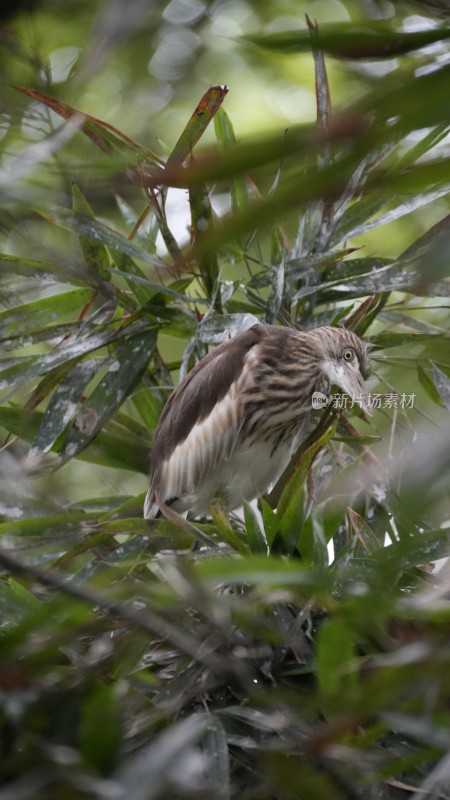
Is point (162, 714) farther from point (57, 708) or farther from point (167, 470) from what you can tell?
point (167, 470)

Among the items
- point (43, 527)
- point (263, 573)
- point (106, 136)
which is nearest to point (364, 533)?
point (43, 527)

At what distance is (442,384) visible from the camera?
2309 mm

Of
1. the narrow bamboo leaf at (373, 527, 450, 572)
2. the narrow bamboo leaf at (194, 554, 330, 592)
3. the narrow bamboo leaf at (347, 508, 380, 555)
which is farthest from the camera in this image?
the narrow bamboo leaf at (347, 508, 380, 555)

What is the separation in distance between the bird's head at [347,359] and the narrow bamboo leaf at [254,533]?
62cm

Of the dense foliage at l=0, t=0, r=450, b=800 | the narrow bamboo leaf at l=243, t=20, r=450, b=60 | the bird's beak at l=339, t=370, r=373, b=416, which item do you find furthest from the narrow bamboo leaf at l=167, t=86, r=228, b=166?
the narrow bamboo leaf at l=243, t=20, r=450, b=60

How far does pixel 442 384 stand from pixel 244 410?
0.53 meters

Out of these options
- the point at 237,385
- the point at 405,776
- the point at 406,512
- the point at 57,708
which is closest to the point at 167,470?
the point at 237,385

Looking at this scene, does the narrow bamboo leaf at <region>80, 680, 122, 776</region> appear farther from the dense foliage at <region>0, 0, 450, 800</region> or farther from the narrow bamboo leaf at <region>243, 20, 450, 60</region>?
the narrow bamboo leaf at <region>243, 20, 450, 60</region>

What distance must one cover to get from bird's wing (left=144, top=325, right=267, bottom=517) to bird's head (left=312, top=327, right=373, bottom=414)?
189 mm

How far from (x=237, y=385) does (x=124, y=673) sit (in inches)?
40.4

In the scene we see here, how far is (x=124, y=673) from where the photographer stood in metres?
1.65

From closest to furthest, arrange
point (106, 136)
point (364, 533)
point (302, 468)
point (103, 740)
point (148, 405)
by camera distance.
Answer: point (103, 740) < point (302, 468) < point (364, 533) < point (106, 136) < point (148, 405)

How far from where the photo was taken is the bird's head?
248 cm

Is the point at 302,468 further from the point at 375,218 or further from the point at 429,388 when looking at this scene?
the point at 375,218
